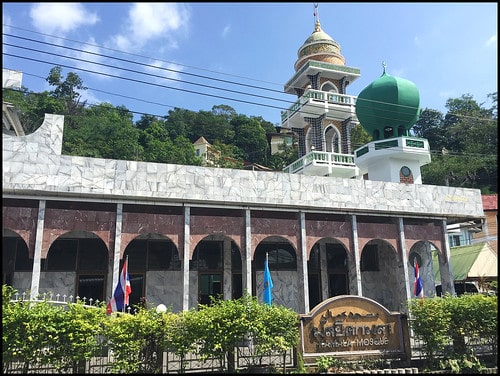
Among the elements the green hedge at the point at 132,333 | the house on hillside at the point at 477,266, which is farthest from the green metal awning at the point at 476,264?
the green hedge at the point at 132,333

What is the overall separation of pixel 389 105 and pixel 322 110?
521cm

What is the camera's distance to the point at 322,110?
2872cm

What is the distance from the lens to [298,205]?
54.9ft

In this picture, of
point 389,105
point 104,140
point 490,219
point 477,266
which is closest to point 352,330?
point 389,105

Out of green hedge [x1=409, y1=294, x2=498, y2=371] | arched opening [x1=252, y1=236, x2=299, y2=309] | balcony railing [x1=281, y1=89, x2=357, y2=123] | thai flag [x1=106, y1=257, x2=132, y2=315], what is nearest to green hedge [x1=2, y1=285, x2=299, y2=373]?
thai flag [x1=106, y1=257, x2=132, y2=315]

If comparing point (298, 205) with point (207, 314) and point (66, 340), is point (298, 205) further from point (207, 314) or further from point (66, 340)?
point (66, 340)

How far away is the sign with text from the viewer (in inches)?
467

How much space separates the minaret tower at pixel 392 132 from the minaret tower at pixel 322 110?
9.60ft

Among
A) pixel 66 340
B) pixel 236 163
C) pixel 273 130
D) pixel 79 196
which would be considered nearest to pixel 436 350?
pixel 66 340

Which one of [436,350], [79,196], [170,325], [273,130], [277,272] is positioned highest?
[273,130]

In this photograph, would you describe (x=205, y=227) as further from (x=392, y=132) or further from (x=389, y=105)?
(x=392, y=132)

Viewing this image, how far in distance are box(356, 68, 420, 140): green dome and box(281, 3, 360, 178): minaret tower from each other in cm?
352

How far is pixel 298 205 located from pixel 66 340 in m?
9.47

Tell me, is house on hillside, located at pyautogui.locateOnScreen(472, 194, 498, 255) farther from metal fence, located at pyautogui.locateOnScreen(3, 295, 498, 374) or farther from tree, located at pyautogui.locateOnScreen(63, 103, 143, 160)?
tree, located at pyautogui.locateOnScreen(63, 103, 143, 160)
